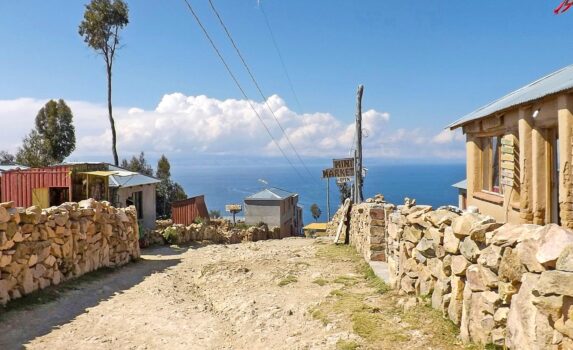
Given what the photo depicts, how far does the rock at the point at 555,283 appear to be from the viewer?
11.8 feet

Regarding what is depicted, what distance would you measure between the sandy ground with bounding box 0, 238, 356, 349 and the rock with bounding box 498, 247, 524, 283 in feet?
7.92

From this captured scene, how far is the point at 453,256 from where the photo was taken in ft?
18.9

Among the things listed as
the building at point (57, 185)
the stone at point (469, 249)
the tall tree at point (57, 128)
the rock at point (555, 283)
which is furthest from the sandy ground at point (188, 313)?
the tall tree at point (57, 128)

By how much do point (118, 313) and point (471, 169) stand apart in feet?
30.4

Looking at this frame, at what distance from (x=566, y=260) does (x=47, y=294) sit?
31.7 feet

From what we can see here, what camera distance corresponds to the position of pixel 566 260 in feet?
12.1

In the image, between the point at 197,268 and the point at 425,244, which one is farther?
the point at 197,268

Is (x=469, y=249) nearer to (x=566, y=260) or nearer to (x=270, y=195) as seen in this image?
(x=566, y=260)

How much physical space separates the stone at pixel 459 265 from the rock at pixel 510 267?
802 mm

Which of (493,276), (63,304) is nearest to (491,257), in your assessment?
(493,276)

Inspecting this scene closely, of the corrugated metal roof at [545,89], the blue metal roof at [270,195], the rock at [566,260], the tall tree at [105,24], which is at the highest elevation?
the tall tree at [105,24]

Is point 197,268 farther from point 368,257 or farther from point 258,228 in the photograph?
point 258,228

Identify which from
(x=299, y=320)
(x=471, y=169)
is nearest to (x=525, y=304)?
(x=299, y=320)

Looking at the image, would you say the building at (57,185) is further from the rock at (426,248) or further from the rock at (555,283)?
the rock at (555,283)
